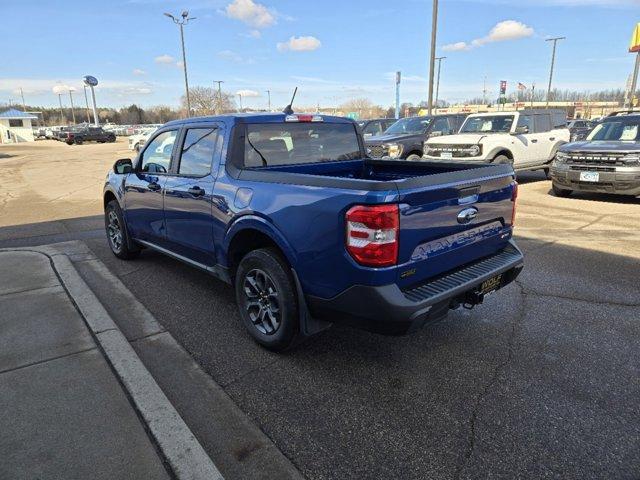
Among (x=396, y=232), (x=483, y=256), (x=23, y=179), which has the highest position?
(x=396, y=232)

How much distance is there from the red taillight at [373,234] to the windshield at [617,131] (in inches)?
362

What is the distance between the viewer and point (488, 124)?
12242 mm

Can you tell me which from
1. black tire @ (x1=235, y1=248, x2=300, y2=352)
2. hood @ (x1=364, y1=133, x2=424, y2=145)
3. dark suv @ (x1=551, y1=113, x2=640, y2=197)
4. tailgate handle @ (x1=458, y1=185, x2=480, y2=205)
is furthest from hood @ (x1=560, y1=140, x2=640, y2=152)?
black tire @ (x1=235, y1=248, x2=300, y2=352)

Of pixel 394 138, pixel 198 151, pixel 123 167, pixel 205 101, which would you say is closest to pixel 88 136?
pixel 205 101

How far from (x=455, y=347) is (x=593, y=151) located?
24.5 ft

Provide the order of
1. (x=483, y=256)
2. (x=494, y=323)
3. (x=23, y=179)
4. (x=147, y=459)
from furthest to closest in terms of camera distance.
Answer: (x=23, y=179) < (x=494, y=323) < (x=483, y=256) < (x=147, y=459)

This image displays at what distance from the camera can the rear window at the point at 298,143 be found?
3.86 m

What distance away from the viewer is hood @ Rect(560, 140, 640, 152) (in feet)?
28.5

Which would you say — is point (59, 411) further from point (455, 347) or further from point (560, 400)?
point (560, 400)

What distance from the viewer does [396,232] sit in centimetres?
265

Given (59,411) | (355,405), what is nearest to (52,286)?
(59,411)

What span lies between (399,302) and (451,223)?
0.74 m

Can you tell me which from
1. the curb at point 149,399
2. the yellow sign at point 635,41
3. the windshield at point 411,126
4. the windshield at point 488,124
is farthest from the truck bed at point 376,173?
the yellow sign at point 635,41

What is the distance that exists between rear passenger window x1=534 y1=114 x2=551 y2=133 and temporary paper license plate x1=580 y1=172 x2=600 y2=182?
12.3 feet
